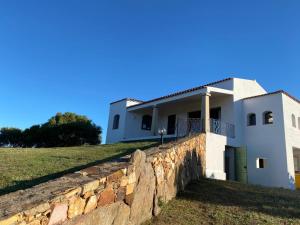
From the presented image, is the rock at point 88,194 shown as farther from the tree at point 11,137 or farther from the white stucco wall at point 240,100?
the tree at point 11,137

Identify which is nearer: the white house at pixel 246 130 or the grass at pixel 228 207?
the grass at pixel 228 207

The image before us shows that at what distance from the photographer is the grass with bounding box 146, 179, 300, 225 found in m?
5.91

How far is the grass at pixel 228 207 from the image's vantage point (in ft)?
19.4

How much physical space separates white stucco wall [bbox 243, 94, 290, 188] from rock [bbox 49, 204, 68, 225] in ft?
41.5

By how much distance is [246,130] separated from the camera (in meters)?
15.6

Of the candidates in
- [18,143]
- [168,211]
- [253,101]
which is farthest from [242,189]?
[18,143]

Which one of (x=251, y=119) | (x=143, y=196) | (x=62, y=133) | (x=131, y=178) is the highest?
(x=251, y=119)

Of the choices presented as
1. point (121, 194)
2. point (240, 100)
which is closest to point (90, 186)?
point (121, 194)

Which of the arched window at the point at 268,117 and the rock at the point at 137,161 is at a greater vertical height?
the arched window at the point at 268,117

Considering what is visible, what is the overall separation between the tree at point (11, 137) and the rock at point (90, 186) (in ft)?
101

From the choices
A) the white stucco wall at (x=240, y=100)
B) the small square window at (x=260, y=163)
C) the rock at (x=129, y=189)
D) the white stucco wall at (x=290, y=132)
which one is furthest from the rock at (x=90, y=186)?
the small square window at (x=260, y=163)

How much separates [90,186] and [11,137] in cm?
3219

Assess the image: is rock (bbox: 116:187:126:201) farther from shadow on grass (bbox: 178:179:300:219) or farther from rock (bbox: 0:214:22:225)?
shadow on grass (bbox: 178:179:300:219)

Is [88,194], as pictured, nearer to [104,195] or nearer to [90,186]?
[90,186]
